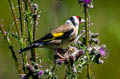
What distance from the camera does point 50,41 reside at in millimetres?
4332

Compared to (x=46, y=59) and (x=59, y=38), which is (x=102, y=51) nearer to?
(x=59, y=38)

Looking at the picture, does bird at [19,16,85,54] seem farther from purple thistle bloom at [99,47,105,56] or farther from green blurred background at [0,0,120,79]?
green blurred background at [0,0,120,79]

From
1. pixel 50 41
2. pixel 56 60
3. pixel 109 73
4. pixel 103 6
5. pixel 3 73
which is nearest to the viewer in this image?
pixel 56 60

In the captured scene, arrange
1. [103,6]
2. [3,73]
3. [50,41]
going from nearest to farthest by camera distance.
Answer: [50,41]
[3,73]
[103,6]

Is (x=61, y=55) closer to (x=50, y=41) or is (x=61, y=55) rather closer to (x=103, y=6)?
(x=50, y=41)

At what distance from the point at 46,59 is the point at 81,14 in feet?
16.6

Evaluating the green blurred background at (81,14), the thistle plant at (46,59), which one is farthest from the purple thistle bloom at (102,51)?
the green blurred background at (81,14)

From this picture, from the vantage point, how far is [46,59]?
3.74 m

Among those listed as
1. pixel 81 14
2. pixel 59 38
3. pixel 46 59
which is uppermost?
pixel 81 14

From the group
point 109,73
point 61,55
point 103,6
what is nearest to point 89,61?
point 61,55

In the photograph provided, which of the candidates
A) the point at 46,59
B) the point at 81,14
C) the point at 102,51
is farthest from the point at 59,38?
the point at 81,14

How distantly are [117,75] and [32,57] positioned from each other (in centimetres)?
461

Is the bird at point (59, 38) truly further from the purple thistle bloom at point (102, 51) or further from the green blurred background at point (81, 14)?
the green blurred background at point (81, 14)

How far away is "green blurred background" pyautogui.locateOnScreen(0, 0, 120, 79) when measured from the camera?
7.71m
